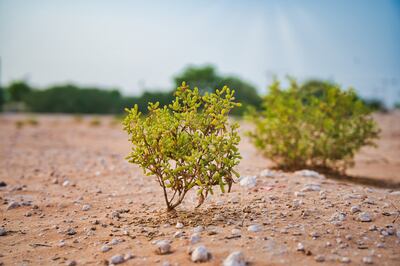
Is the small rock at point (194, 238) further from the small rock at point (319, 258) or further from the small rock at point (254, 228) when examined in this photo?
the small rock at point (319, 258)

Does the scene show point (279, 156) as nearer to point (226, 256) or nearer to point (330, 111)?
point (330, 111)

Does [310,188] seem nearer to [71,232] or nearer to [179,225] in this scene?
[179,225]

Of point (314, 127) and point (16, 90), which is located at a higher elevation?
point (16, 90)

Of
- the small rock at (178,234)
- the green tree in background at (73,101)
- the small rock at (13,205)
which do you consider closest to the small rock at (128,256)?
the small rock at (178,234)

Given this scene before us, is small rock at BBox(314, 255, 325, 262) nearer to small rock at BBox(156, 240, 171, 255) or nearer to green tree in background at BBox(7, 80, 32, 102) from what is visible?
small rock at BBox(156, 240, 171, 255)

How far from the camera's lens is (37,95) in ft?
129

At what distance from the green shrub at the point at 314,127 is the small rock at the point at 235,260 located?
453 cm

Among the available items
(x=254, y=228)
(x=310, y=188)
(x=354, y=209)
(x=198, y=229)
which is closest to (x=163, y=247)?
(x=198, y=229)

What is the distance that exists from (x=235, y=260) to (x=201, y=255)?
0.91ft

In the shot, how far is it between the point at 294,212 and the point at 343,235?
0.63m

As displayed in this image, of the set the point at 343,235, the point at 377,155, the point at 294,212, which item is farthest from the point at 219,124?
the point at 377,155

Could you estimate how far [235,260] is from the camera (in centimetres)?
301

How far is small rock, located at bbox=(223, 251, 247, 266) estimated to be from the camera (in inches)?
118

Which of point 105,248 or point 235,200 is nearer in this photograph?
point 105,248
